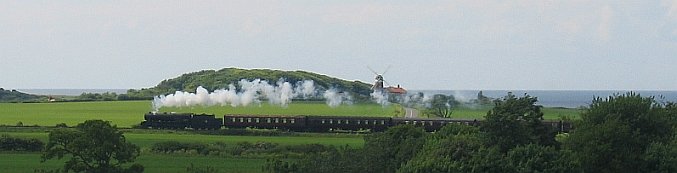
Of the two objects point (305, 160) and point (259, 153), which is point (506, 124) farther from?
point (259, 153)

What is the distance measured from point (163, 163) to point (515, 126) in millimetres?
19133

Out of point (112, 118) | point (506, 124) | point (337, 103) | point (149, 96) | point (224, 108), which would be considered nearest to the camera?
point (506, 124)

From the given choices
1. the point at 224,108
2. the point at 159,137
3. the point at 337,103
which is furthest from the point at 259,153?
the point at 337,103

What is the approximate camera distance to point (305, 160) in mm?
41219

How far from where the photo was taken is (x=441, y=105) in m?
129

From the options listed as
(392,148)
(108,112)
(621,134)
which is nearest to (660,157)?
(621,134)

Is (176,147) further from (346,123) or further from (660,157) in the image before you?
(660,157)

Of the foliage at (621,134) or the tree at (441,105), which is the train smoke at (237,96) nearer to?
the tree at (441,105)

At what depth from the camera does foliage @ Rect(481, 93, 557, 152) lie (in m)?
42.4

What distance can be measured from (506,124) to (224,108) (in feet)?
296

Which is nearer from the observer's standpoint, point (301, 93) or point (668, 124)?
point (668, 124)

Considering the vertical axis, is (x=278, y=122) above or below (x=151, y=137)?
above

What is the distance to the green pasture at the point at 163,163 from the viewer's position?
4747 centimetres

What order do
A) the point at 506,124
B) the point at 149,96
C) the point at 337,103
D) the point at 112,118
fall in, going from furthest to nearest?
1. the point at 149,96
2. the point at 337,103
3. the point at 112,118
4. the point at 506,124
